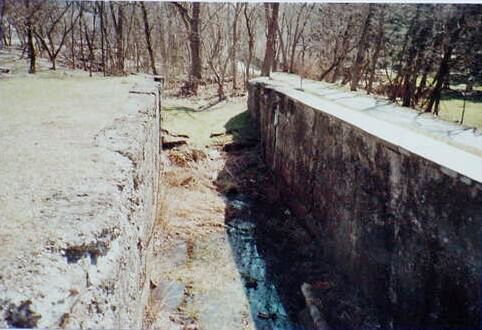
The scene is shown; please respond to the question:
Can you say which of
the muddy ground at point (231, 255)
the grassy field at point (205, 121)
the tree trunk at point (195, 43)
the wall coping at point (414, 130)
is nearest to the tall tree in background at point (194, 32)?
the tree trunk at point (195, 43)

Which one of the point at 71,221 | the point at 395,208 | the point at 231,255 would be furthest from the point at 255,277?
the point at 71,221

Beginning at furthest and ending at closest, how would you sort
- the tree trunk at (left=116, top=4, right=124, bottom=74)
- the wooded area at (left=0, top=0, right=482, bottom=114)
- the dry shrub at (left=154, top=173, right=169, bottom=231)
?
the tree trunk at (left=116, top=4, right=124, bottom=74) < the wooded area at (left=0, top=0, right=482, bottom=114) < the dry shrub at (left=154, top=173, right=169, bottom=231)

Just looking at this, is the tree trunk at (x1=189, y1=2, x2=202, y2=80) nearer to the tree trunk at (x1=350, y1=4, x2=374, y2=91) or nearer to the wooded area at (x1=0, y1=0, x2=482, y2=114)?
the wooded area at (x1=0, y1=0, x2=482, y2=114)

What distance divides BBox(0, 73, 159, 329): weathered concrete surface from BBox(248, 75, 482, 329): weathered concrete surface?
1.95m

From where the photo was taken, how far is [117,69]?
12.9 meters

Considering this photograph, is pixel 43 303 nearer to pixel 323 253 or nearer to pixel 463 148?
pixel 463 148

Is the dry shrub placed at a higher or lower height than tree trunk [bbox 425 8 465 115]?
lower

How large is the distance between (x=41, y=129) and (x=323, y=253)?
321cm

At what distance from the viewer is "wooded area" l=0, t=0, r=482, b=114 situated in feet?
24.4

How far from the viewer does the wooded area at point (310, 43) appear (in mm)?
7445

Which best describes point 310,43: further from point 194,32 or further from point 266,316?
point 266,316

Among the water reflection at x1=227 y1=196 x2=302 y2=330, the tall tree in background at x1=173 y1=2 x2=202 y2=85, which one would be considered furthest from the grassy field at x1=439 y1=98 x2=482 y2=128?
the tall tree in background at x1=173 y1=2 x2=202 y2=85

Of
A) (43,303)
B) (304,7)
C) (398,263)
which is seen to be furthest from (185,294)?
(304,7)

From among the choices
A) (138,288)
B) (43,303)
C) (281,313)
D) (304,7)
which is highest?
(304,7)
